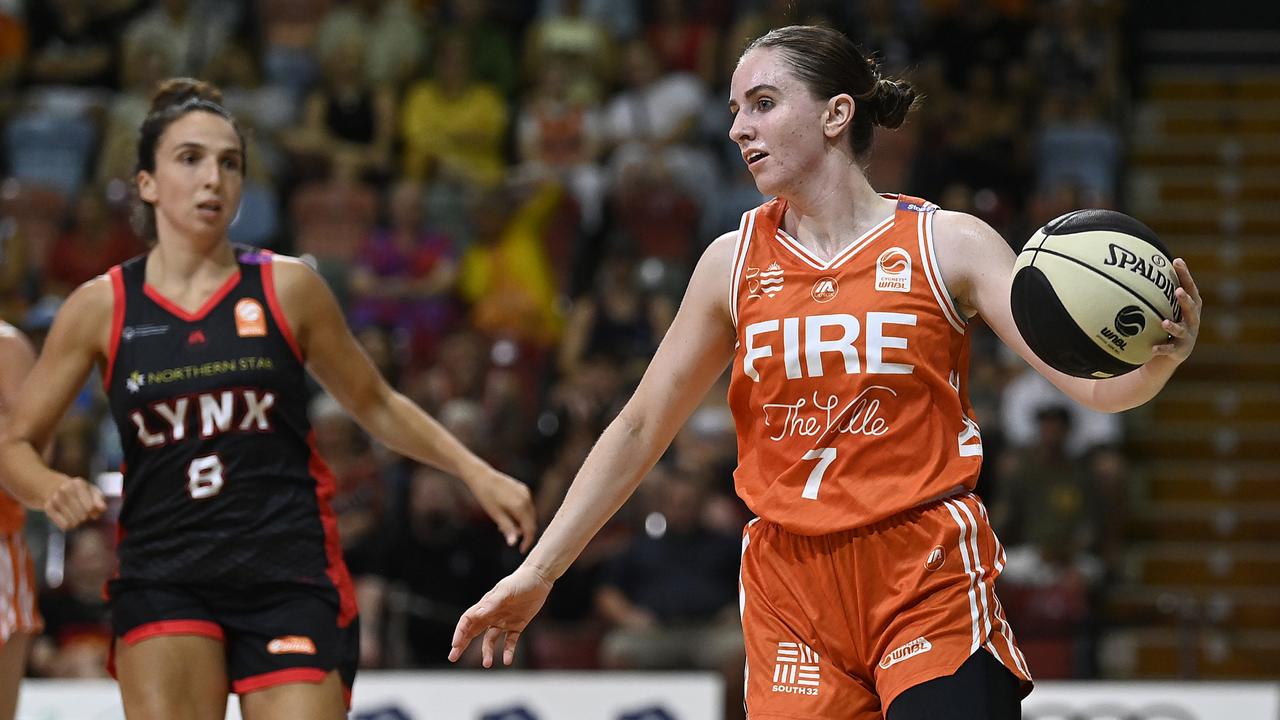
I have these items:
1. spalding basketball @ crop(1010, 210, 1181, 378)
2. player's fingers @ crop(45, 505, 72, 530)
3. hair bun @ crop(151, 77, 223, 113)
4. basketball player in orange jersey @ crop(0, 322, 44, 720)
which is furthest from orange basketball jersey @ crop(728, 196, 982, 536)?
basketball player in orange jersey @ crop(0, 322, 44, 720)

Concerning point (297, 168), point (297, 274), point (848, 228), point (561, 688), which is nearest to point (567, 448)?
point (561, 688)

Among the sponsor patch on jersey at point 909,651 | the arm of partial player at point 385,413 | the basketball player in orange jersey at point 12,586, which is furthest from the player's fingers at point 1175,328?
the basketball player in orange jersey at point 12,586

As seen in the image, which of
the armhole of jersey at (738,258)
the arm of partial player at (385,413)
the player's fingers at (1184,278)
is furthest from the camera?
the arm of partial player at (385,413)

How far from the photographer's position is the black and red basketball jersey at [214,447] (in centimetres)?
424

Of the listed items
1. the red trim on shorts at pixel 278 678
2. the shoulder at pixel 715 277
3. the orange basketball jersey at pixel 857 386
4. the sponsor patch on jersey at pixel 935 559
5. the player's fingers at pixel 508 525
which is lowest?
the red trim on shorts at pixel 278 678

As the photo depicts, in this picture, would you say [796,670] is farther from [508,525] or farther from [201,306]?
[201,306]

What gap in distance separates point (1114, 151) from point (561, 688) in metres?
6.56

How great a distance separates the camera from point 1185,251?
41.4 feet

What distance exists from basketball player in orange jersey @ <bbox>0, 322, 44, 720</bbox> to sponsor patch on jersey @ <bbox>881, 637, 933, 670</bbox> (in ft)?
9.12

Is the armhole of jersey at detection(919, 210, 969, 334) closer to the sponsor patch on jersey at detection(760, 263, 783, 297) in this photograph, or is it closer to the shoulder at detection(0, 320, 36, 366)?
the sponsor patch on jersey at detection(760, 263, 783, 297)

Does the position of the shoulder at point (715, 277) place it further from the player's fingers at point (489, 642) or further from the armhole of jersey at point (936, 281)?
the player's fingers at point (489, 642)

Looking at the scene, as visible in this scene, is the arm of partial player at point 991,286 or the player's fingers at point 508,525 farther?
the player's fingers at point 508,525

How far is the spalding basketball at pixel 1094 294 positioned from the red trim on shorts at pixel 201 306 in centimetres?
214

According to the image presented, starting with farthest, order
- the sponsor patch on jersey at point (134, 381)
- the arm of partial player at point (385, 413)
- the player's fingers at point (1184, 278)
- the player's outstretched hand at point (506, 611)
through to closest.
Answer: the arm of partial player at point (385, 413)
the sponsor patch on jersey at point (134, 381)
the player's outstretched hand at point (506, 611)
the player's fingers at point (1184, 278)
